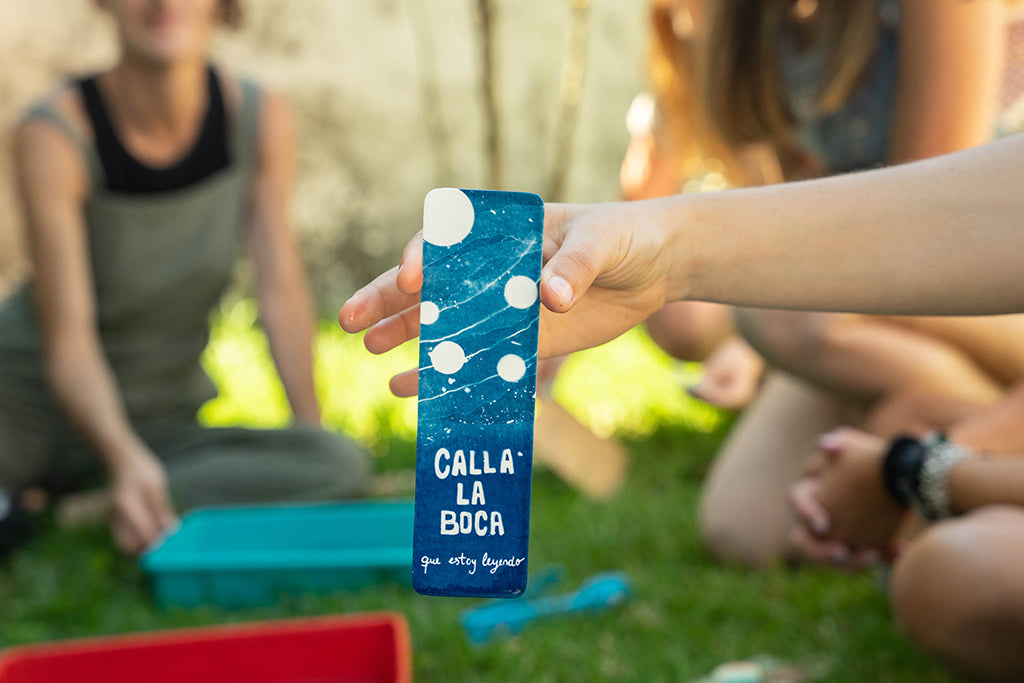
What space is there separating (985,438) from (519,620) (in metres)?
0.75

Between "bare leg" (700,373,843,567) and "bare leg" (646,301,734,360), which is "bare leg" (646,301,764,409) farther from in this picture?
"bare leg" (700,373,843,567)

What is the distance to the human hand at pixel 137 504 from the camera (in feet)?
5.66

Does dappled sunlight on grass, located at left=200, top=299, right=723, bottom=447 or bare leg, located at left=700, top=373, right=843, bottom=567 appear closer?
bare leg, located at left=700, top=373, right=843, bottom=567

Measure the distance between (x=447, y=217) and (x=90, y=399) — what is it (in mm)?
1445

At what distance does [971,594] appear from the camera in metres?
1.08

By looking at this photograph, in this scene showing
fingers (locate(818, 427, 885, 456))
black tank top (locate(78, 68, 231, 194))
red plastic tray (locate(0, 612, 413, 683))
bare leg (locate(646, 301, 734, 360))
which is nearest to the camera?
red plastic tray (locate(0, 612, 413, 683))

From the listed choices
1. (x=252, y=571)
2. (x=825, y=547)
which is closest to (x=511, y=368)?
(x=825, y=547)

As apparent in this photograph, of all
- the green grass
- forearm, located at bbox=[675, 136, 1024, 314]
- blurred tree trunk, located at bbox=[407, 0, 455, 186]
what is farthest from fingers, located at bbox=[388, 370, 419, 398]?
blurred tree trunk, located at bbox=[407, 0, 455, 186]

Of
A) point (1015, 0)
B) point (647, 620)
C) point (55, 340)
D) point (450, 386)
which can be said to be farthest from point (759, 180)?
point (55, 340)

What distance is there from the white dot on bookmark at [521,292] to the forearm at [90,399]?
1.39 metres

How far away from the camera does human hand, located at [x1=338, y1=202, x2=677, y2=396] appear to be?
2.03 feet

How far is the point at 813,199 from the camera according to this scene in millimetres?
737

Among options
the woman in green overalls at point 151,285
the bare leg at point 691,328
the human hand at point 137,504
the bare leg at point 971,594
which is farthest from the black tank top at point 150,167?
the bare leg at point 971,594

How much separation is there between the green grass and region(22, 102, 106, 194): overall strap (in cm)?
77
